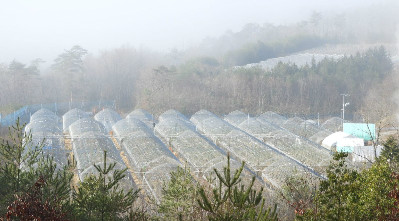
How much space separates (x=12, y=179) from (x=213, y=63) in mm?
47200

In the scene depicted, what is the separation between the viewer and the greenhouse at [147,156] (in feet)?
52.1

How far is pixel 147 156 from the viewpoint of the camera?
19109 mm

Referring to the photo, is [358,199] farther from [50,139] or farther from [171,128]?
[171,128]

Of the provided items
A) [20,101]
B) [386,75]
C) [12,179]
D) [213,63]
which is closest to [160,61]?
[213,63]

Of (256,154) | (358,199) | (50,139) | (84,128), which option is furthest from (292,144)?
(358,199)

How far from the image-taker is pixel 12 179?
9.31 meters

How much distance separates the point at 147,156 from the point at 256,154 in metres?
5.41

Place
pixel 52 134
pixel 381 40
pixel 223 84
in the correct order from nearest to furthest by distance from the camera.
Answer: pixel 52 134, pixel 223 84, pixel 381 40

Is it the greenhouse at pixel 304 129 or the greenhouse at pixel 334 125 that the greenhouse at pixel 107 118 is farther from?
the greenhouse at pixel 334 125

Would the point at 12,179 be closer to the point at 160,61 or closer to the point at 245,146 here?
the point at 245,146

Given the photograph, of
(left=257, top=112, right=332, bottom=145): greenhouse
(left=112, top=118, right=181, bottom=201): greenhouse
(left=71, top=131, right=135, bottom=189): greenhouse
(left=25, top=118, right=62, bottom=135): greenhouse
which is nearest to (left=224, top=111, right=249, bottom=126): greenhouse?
(left=257, top=112, right=332, bottom=145): greenhouse

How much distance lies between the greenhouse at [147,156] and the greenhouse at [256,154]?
3720 millimetres

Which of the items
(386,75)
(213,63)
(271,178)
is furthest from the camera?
(213,63)

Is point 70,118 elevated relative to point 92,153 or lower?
lower
